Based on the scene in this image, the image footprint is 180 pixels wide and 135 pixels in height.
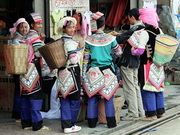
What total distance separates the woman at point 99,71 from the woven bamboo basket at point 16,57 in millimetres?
1009

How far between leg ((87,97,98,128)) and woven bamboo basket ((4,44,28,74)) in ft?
4.10

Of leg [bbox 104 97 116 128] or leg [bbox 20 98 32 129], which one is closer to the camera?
leg [bbox 20 98 32 129]

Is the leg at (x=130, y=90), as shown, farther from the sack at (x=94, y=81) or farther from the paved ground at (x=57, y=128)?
the sack at (x=94, y=81)

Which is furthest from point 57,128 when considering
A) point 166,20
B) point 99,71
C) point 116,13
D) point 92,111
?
point 166,20

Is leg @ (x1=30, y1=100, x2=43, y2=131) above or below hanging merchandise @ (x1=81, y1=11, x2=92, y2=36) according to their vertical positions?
below

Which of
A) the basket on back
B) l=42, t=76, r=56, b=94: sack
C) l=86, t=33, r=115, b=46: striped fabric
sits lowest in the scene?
l=42, t=76, r=56, b=94: sack

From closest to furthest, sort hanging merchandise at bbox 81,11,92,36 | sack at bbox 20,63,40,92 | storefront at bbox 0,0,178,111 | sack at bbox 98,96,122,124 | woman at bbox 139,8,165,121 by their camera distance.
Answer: sack at bbox 20,63,40,92 < sack at bbox 98,96,122,124 < woman at bbox 139,8,165,121 < storefront at bbox 0,0,178,111 < hanging merchandise at bbox 81,11,92,36

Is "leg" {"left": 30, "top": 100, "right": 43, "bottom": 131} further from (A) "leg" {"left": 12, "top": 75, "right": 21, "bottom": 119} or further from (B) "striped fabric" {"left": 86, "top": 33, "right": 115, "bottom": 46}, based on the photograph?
(B) "striped fabric" {"left": 86, "top": 33, "right": 115, "bottom": 46}

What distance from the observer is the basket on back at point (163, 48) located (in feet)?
26.0

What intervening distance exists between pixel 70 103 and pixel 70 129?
406 millimetres

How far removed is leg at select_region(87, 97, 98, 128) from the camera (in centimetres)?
734

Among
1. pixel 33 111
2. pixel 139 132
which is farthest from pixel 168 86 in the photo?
pixel 33 111

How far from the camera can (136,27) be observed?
788cm

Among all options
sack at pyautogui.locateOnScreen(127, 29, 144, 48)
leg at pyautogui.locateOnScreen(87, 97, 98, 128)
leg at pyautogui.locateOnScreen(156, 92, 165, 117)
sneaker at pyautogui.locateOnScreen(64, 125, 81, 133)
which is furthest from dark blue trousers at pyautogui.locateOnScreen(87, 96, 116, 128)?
leg at pyautogui.locateOnScreen(156, 92, 165, 117)
